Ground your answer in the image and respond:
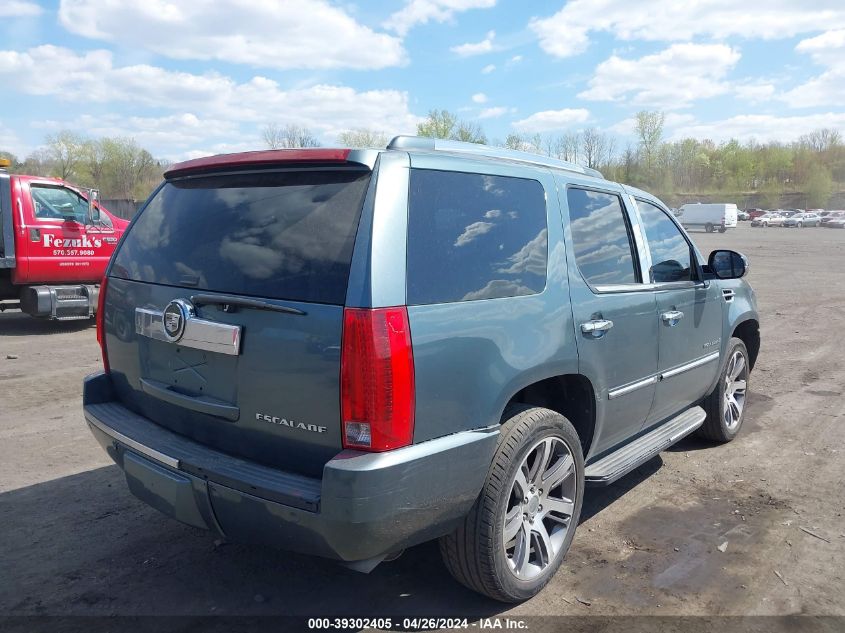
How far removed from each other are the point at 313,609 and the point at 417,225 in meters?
1.76

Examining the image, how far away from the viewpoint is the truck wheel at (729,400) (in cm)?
517

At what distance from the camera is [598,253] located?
3701 mm

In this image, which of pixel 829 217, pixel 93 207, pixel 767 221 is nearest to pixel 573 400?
pixel 93 207

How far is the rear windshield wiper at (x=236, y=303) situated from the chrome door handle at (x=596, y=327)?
4.94 ft

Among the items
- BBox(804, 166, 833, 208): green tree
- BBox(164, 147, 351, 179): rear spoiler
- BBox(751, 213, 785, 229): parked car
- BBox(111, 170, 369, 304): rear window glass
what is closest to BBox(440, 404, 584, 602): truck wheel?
BBox(111, 170, 369, 304): rear window glass

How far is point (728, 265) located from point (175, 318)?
379 centimetres

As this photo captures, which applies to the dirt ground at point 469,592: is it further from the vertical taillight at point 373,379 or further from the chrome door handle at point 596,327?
the chrome door handle at point 596,327

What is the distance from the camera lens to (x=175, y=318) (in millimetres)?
2865

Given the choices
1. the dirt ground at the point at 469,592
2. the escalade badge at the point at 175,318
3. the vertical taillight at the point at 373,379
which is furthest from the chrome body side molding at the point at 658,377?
the escalade badge at the point at 175,318

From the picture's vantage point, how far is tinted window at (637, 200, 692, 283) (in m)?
4.29

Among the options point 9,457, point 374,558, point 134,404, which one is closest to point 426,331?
point 374,558

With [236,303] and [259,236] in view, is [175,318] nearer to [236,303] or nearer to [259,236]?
[236,303]

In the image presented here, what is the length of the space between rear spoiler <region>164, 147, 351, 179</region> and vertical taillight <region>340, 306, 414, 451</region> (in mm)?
682

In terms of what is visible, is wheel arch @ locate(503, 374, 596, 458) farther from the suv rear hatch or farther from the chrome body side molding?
the suv rear hatch
